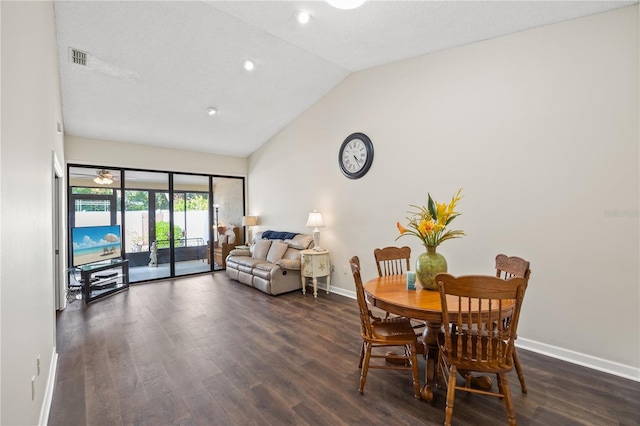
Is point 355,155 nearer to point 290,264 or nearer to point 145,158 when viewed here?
point 290,264

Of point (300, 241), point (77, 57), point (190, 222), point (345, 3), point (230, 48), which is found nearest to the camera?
point (345, 3)

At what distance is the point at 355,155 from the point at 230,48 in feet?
7.50

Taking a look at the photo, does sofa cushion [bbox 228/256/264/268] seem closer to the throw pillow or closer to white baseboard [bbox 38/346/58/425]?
the throw pillow

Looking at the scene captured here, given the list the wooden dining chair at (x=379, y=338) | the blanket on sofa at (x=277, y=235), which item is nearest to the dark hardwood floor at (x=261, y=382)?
the wooden dining chair at (x=379, y=338)

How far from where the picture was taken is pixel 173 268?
6395 mm

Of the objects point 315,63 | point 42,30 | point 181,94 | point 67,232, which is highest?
point 315,63

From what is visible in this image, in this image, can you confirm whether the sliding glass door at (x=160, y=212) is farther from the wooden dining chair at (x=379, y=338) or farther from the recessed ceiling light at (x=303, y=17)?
the wooden dining chair at (x=379, y=338)

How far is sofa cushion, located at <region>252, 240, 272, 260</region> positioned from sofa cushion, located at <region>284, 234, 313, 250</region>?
0.52 meters

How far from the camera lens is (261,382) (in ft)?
7.95

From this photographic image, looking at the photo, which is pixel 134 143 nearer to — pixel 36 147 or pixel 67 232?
pixel 67 232

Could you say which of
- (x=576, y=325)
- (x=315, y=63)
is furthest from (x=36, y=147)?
(x=576, y=325)

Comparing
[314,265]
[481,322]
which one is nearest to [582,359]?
[481,322]

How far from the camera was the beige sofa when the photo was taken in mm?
4953

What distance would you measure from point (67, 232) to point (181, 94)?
10.4ft
